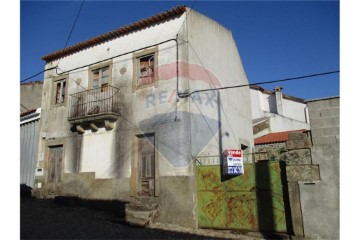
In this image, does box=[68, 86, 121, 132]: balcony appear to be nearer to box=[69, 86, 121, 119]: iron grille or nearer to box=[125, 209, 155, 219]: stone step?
box=[69, 86, 121, 119]: iron grille

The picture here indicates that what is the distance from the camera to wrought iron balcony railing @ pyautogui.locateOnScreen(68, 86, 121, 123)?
1179cm

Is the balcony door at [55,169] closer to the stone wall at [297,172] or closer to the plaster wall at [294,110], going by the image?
the stone wall at [297,172]

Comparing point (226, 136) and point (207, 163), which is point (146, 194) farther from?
point (226, 136)

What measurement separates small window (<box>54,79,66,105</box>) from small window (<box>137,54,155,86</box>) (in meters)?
4.52

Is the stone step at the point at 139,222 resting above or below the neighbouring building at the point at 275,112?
below

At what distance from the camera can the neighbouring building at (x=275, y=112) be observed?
2236cm

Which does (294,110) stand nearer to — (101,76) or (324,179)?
(101,76)

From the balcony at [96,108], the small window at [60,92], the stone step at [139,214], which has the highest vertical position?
the small window at [60,92]

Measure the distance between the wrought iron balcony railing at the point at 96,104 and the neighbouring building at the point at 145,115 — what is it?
0.04 m

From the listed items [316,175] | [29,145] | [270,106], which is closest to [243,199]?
[316,175]

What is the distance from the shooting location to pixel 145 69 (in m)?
11.7

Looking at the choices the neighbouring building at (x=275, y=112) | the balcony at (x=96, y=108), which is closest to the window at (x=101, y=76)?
the balcony at (x=96, y=108)
